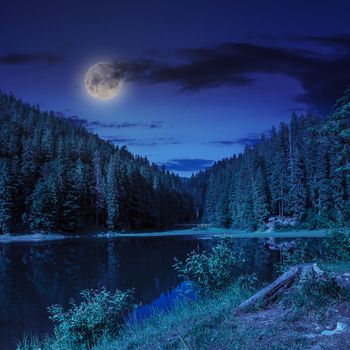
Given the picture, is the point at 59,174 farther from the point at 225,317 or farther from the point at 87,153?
the point at 225,317

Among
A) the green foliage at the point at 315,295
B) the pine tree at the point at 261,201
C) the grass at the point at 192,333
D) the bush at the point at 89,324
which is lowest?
the bush at the point at 89,324

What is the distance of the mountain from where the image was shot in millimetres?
70438

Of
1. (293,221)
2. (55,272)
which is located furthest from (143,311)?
(293,221)

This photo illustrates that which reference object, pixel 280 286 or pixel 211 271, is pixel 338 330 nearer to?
pixel 280 286

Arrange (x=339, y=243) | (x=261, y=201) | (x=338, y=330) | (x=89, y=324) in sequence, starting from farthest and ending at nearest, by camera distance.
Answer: (x=261, y=201)
(x=339, y=243)
(x=89, y=324)
(x=338, y=330)

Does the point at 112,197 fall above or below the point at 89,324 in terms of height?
above

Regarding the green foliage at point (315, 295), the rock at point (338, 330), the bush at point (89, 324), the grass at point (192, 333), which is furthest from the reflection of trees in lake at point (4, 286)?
the rock at point (338, 330)

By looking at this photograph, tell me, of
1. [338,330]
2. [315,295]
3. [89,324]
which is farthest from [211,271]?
[338,330]

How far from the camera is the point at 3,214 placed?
66875 millimetres

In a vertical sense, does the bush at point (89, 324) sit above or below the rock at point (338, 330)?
below

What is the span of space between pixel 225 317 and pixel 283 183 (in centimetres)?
7020

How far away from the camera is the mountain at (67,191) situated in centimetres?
7044

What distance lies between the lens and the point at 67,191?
77.4 meters

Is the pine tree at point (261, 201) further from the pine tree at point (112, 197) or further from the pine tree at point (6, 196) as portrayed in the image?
the pine tree at point (6, 196)
